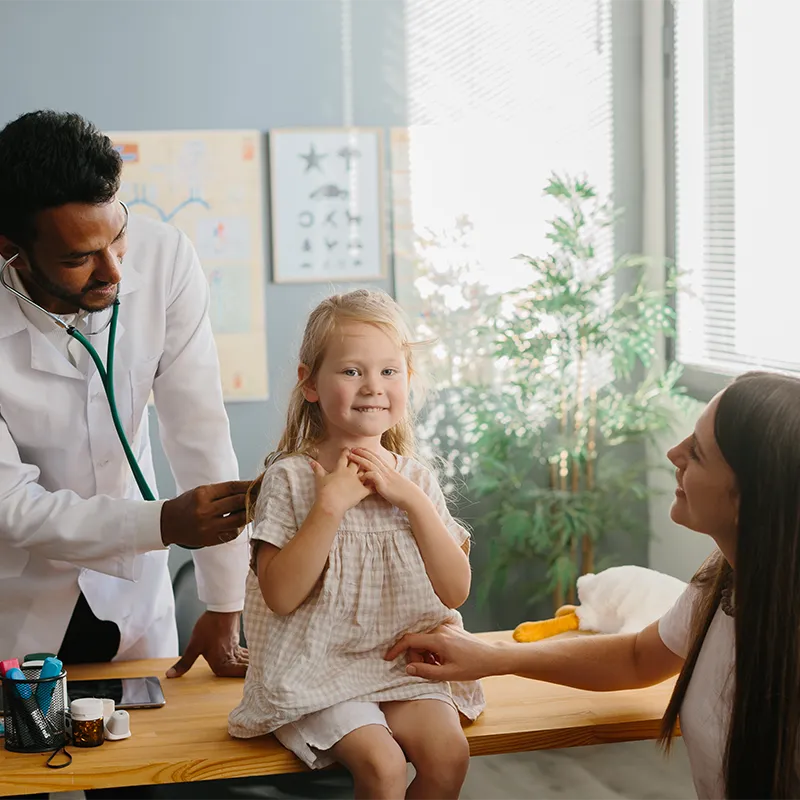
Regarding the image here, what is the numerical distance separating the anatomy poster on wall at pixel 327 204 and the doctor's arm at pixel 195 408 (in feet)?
6.14

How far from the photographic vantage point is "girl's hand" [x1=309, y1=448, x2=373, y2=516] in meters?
1.41

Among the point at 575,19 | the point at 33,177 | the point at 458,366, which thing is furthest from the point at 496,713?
the point at 575,19

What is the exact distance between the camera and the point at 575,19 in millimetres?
3893

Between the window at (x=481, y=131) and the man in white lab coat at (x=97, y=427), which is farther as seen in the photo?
the window at (x=481, y=131)

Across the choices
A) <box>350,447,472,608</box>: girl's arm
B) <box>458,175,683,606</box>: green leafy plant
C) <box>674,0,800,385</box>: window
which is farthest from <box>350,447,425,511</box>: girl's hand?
<box>458,175,683,606</box>: green leafy plant

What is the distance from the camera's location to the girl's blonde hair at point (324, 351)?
152 cm

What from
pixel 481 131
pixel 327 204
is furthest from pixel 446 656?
pixel 481 131

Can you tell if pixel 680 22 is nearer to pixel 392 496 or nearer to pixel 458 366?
→ pixel 458 366

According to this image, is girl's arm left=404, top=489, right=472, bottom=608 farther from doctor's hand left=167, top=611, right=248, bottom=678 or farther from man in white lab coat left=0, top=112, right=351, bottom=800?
doctor's hand left=167, top=611, right=248, bottom=678

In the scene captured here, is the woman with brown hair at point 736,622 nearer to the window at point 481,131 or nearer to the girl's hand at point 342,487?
the girl's hand at point 342,487

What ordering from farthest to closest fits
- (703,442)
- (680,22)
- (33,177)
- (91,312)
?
(680,22) < (91,312) < (33,177) < (703,442)

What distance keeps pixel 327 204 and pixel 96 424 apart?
215 centimetres

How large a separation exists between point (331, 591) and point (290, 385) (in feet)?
1.23

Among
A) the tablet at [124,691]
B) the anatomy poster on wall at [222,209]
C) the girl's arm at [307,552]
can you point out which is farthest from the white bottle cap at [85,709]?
the anatomy poster on wall at [222,209]
